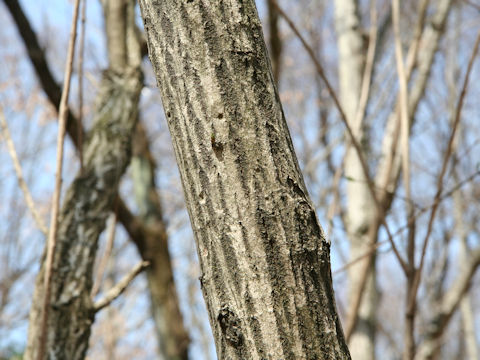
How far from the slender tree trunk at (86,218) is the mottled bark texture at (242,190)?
780 millimetres

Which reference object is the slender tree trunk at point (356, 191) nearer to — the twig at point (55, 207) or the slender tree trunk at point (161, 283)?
the twig at point (55, 207)

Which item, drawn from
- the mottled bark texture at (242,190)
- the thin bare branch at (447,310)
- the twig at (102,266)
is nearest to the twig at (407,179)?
the mottled bark texture at (242,190)

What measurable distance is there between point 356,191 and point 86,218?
4.19ft

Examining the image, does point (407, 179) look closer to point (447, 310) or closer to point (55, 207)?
point (55, 207)

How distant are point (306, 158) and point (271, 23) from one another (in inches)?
90.9

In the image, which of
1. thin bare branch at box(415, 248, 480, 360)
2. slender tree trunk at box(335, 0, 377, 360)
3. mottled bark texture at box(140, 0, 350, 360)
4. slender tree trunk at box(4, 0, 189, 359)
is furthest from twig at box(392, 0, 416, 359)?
slender tree trunk at box(4, 0, 189, 359)

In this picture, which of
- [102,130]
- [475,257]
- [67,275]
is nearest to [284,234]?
[67,275]

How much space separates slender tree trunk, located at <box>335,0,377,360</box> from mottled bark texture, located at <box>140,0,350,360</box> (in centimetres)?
127

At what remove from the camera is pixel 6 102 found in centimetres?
695

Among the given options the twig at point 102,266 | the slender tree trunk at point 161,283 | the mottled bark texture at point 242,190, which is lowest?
the mottled bark texture at point 242,190

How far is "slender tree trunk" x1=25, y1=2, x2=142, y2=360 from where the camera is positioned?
4.95ft

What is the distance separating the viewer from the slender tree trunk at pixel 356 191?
2.17 m

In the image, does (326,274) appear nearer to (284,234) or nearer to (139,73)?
(284,234)

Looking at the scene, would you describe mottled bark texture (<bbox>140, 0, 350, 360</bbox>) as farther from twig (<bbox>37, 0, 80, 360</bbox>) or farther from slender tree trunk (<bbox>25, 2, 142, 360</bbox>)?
slender tree trunk (<bbox>25, 2, 142, 360</bbox>)
